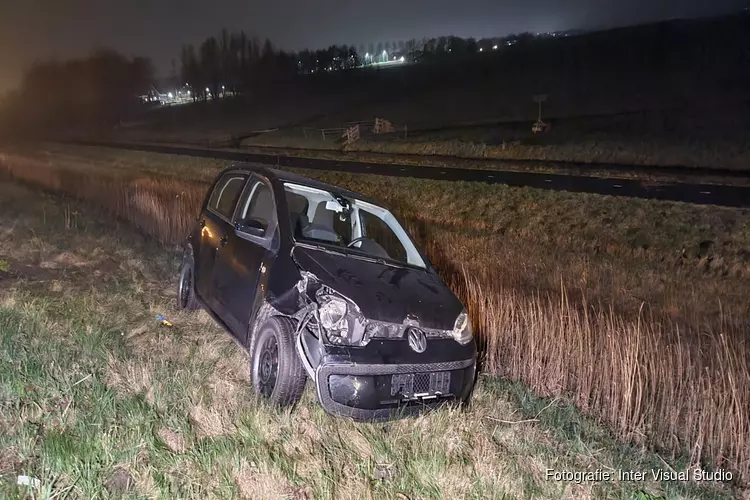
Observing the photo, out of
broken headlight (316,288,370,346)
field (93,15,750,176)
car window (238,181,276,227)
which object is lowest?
broken headlight (316,288,370,346)

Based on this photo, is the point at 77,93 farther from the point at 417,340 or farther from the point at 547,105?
the point at 417,340

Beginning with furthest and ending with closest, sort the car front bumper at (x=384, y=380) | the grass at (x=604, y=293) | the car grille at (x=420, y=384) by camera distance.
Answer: the grass at (x=604, y=293) → the car grille at (x=420, y=384) → the car front bumper at (x=384, y=380)

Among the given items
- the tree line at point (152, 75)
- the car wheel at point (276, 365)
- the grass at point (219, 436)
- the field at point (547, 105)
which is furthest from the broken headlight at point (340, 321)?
the tree line at point (152, 75)

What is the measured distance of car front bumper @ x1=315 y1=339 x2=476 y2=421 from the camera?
3.87m

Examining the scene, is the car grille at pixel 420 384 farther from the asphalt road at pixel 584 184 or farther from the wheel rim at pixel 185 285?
the asphalt road at pixel 584 184

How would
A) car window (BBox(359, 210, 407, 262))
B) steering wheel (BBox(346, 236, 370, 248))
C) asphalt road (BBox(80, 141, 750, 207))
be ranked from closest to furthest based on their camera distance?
steering wheel (BBox(346, 236, 370, 248)) < car window (BBox(359, 210, 407, 262)) < asphalt road (BBox(80, 141, 750, 207))

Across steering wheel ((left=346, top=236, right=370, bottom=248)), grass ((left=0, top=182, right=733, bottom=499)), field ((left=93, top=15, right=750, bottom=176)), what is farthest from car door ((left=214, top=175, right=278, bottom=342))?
field ((left=93, top=15, right=750, bottom=176))

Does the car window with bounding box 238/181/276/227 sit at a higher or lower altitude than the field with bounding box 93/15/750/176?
lower

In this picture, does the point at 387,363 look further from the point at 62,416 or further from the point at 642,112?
the point at 642,112

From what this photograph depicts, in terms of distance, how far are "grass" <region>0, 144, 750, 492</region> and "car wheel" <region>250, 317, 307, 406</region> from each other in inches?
101

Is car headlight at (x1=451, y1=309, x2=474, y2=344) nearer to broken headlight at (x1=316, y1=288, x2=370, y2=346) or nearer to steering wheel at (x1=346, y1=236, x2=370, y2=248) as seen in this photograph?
broken headlight at (x1=316, y1=288, x2=370, y2=346)

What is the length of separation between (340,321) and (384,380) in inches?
20.0

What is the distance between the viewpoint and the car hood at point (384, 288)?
13.7 feet

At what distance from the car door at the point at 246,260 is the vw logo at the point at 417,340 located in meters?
1.27
